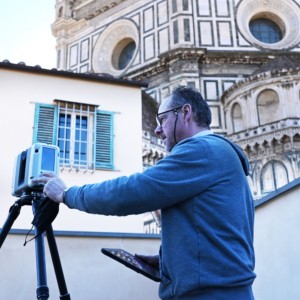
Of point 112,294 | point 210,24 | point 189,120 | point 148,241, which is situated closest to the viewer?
point 189,120

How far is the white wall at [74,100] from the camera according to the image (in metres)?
8.20

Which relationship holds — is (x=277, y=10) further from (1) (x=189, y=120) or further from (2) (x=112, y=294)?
(1) (x=189, y=120)

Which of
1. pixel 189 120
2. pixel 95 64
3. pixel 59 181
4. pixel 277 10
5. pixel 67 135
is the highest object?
pixel 277 10

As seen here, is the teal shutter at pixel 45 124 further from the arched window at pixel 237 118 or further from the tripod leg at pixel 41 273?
the arched window at pixel 237 118

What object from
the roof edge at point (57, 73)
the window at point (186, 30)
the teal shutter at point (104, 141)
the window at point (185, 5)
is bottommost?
the teal shutter at point (104, 141)

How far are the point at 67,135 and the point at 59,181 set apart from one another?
691cm

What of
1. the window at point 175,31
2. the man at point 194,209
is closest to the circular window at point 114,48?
the window at point 175,31

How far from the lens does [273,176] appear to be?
20219mm

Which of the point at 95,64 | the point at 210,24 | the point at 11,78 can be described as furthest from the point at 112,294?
the point at 95,64

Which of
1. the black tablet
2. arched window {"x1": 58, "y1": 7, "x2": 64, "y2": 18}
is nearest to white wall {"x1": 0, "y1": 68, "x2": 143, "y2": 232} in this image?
the black tablet

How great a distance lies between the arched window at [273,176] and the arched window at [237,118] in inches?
98.7

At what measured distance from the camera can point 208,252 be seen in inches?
68.1

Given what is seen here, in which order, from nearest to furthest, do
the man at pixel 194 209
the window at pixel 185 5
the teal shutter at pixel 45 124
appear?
the man at pixel 194 209 → the teal shutter at pixel 45 124 → the window at pixel 185 5

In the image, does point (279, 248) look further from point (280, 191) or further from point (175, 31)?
→ point (175, 31)
